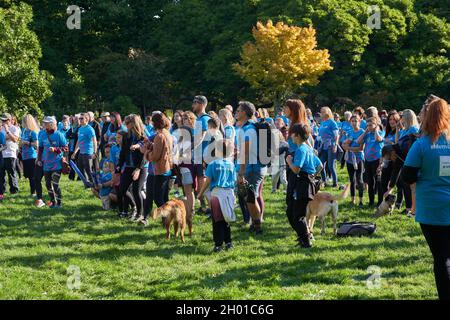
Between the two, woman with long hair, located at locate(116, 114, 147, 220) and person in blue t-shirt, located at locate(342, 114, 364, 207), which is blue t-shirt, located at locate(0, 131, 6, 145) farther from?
person in blue t-shirt, located at locate(342, 114, 364, 207)

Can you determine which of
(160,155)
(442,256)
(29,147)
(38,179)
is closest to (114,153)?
(38,179)

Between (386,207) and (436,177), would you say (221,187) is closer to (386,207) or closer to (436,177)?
(386,207)

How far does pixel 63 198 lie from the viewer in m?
15.2

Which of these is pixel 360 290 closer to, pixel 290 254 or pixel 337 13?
pixel 290 254

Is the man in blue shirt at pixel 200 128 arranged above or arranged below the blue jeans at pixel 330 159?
above

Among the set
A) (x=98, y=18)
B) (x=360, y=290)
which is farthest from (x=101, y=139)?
(x=98, y=18)

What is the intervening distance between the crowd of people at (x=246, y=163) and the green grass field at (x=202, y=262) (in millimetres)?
417

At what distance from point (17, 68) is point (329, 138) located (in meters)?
18.5

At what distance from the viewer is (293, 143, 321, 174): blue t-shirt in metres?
8.85

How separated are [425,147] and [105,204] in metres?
8.57

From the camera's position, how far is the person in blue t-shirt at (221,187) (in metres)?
9.10

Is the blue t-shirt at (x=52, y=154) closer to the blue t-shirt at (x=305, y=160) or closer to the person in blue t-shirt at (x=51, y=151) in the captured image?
the person in blue t-shirt at (x=51, y=151)

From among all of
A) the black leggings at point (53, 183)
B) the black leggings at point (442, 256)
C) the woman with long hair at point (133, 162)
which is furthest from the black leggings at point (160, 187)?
the black leggings at point (442, 256)

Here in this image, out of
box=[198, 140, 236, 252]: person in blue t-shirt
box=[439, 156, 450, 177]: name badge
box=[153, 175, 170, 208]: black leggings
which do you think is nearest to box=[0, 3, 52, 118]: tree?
box=[153, 175, 170, 208]: black leggings
